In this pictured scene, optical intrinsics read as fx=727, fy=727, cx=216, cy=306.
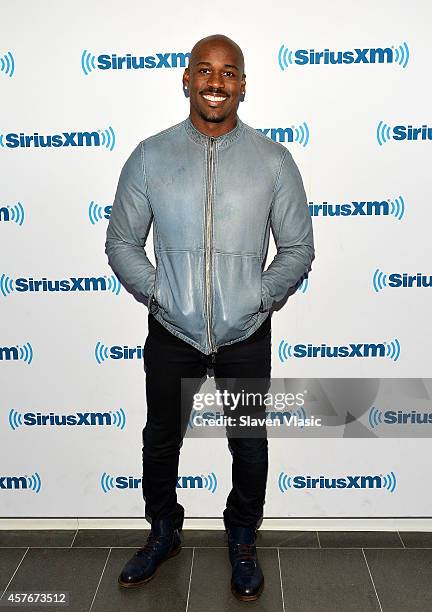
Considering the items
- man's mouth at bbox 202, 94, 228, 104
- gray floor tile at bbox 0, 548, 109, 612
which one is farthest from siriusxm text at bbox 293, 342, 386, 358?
gray floor tile at bbox 0, 548, 109, 612

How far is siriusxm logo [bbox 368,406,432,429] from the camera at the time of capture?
3006mm

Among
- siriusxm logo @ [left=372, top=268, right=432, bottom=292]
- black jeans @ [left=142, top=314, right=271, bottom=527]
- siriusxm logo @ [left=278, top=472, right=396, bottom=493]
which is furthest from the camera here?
siriusxm logo @ [left=278, top=472, right=396, bottom=493]

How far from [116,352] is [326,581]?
120cm

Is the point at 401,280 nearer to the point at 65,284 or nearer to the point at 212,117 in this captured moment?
the point at 212,117

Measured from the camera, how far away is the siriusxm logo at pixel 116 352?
2.94 meters

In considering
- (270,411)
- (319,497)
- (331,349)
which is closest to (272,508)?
(319,497)

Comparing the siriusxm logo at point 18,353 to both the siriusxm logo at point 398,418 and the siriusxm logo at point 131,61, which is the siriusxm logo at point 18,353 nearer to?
the siriusxm logo at point 131,61

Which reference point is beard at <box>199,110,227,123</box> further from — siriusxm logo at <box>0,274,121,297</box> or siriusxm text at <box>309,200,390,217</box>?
siriusxm logo at <box>0,274,121,297</box>

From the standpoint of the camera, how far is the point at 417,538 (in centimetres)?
304

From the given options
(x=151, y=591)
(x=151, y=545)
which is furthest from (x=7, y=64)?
(x=151, y=591)

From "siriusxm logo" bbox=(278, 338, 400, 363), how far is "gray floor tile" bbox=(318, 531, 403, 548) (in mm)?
769

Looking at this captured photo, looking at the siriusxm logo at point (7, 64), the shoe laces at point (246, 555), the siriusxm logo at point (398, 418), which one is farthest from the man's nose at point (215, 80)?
the shoe laces at point (246, 555)

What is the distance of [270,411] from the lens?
9.87 ft

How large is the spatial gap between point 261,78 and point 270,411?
1317 mm
